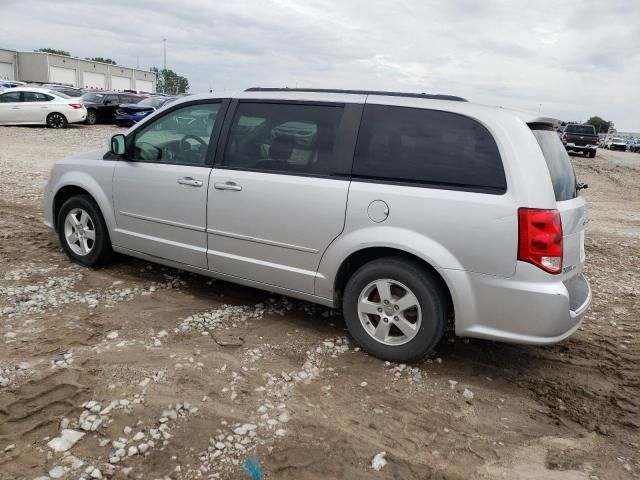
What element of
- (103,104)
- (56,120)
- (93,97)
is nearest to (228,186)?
(56,120)

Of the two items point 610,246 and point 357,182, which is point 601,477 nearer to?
point 357,182

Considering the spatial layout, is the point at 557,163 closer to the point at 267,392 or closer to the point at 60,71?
the point at 267,392

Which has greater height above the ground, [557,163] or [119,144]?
[557,163]

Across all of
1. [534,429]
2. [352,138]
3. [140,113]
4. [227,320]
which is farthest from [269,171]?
[140,113]

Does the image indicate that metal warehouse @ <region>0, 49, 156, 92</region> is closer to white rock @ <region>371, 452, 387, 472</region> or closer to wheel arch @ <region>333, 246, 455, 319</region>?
wheel arch @ <region>333, 246, 455, 319</region>

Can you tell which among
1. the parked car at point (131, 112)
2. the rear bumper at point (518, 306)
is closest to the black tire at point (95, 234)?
the rear bumper at point (518, 306)

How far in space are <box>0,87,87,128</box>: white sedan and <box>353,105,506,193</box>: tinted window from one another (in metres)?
20.3

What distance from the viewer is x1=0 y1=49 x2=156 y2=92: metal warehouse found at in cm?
6538

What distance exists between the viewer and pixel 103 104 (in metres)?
24.0

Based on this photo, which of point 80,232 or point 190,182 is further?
point 80,232

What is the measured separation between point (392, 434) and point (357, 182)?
1664mm

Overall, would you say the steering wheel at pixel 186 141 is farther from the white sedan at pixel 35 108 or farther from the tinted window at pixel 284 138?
the white sedan at pixel 35 108

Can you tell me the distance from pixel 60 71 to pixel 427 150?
75755mm

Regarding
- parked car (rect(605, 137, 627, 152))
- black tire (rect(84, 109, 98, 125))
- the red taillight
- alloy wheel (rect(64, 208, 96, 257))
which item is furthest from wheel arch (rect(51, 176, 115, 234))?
parked car (rect(605, 137, 627, 152))
